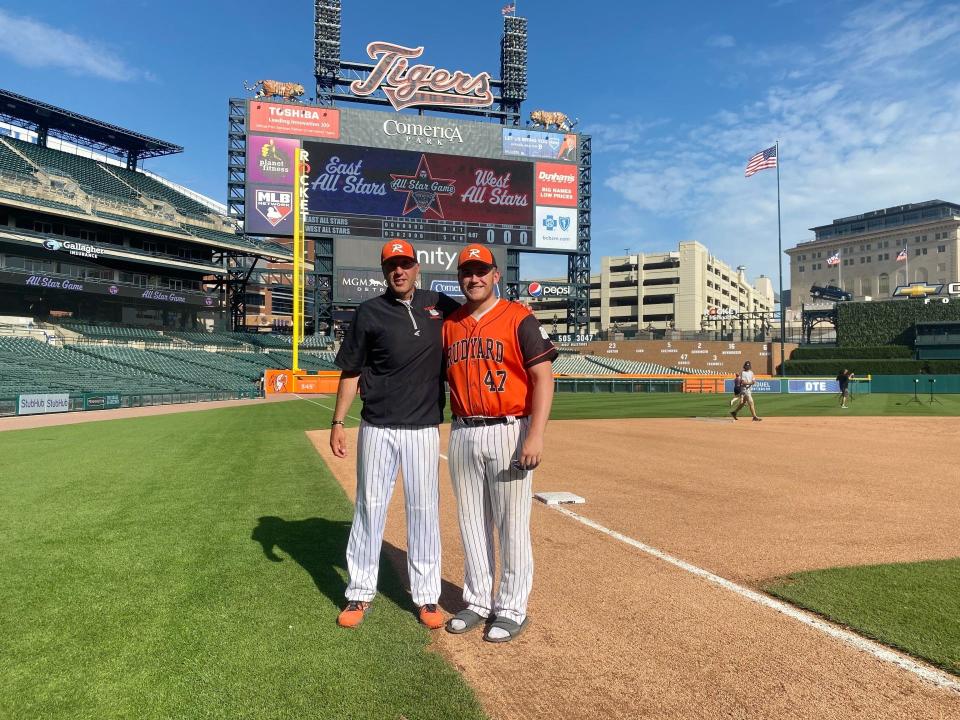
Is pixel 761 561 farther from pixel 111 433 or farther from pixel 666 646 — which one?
pixel 111 433

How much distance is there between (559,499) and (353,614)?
3198mm

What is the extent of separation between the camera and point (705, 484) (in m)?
6.89

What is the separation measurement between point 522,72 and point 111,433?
4705 centimetres

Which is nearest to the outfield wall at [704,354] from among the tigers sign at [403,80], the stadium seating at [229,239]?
the tigers sign at [403,80]

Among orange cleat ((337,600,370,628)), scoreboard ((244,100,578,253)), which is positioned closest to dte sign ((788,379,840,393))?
scoreboard ((244,100,578,253))

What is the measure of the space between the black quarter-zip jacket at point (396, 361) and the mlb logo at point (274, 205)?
40.2 m

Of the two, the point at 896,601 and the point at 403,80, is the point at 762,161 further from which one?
the point at 896,601

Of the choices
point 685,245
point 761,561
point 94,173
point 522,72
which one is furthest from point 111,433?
point 685,245

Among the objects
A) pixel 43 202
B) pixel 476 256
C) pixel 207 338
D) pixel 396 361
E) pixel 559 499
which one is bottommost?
pixel 559 499

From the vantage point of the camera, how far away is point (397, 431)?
315cm

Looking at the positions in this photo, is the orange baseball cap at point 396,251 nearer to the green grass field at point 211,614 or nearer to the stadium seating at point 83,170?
the green grass field at point 211,614

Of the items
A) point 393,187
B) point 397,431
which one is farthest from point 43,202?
point 397,431

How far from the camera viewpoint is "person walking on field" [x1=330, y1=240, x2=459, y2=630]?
314cm

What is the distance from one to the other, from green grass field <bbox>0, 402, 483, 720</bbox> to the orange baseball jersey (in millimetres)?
1235
